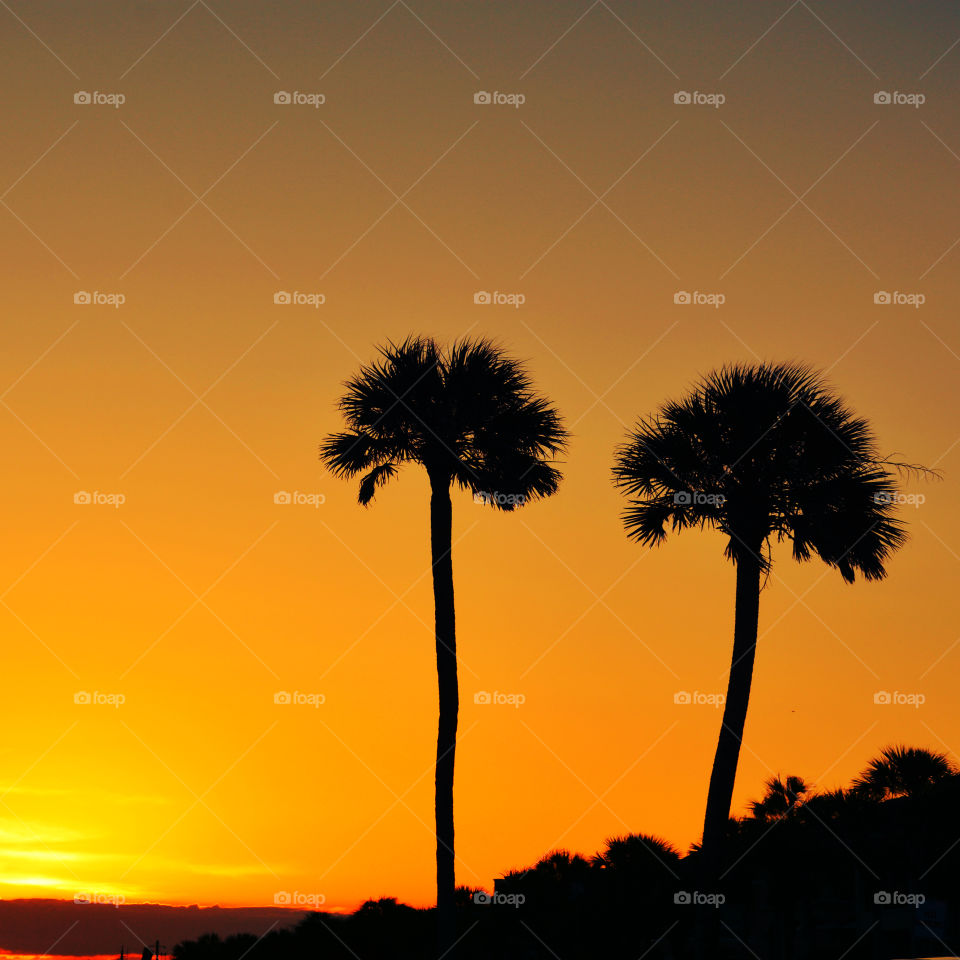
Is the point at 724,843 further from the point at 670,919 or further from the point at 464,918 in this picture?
the point at 464,918

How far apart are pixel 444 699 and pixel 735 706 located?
691 cm

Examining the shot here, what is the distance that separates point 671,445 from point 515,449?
13.4 ft

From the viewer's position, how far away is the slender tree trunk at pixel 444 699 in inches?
1035

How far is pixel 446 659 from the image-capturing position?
93.1 feet

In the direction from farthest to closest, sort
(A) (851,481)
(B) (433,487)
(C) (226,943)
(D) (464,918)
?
(C) (226,943), (D) (464,918), (B) (433,487), (A) (851,481)

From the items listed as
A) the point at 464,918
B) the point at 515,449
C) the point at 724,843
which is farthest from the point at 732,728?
the point at 464,918

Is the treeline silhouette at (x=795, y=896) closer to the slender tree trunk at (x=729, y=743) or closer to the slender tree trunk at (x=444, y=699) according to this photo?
the slender tree trunk at (x=729, y=743)

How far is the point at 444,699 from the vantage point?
28.2 meters

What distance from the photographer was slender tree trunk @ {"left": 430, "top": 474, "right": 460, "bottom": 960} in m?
26.3

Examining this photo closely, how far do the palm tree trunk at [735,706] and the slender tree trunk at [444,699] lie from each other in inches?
231

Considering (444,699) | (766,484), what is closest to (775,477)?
(766,484)

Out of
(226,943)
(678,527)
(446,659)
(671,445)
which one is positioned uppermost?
(671,445)

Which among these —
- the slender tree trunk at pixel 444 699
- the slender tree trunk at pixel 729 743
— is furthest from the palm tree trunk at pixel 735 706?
the slender tree trunk at pixel 444 699

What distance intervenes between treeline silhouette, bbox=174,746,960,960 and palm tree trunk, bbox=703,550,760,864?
433 millimetres
